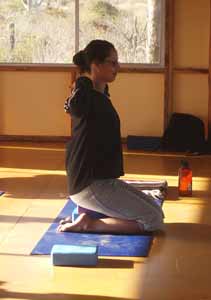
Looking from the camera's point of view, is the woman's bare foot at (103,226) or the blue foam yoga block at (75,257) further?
the woman's bare foot at (103,226)

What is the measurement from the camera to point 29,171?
248 inches

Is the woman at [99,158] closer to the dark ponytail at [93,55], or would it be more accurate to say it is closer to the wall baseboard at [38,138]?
the dark ponytail at [93,55]

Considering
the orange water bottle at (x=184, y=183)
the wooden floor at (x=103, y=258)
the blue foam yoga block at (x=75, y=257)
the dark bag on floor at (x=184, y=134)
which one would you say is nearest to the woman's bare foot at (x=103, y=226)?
the wooden floor at (x=103, y=258)

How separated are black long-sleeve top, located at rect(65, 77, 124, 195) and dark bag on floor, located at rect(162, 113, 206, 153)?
3.01 m

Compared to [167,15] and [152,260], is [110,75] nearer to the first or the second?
[152,260]

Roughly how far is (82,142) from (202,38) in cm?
353

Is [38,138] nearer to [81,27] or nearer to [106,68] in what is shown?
[81,27]

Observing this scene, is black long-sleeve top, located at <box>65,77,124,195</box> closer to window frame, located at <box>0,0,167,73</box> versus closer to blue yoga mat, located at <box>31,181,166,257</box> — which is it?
blue yoga mat, located at <box>31,181,166,257</box>

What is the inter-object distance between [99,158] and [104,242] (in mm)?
486

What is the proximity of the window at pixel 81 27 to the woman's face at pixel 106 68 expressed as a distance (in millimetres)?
3413

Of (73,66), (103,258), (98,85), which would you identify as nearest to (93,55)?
(98,85)

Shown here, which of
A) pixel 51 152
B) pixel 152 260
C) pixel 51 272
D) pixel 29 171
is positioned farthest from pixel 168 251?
pixel 51 152

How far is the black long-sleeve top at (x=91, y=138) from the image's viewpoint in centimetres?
432

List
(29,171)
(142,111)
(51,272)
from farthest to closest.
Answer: (142,111)
(29,171)
(51,272)
